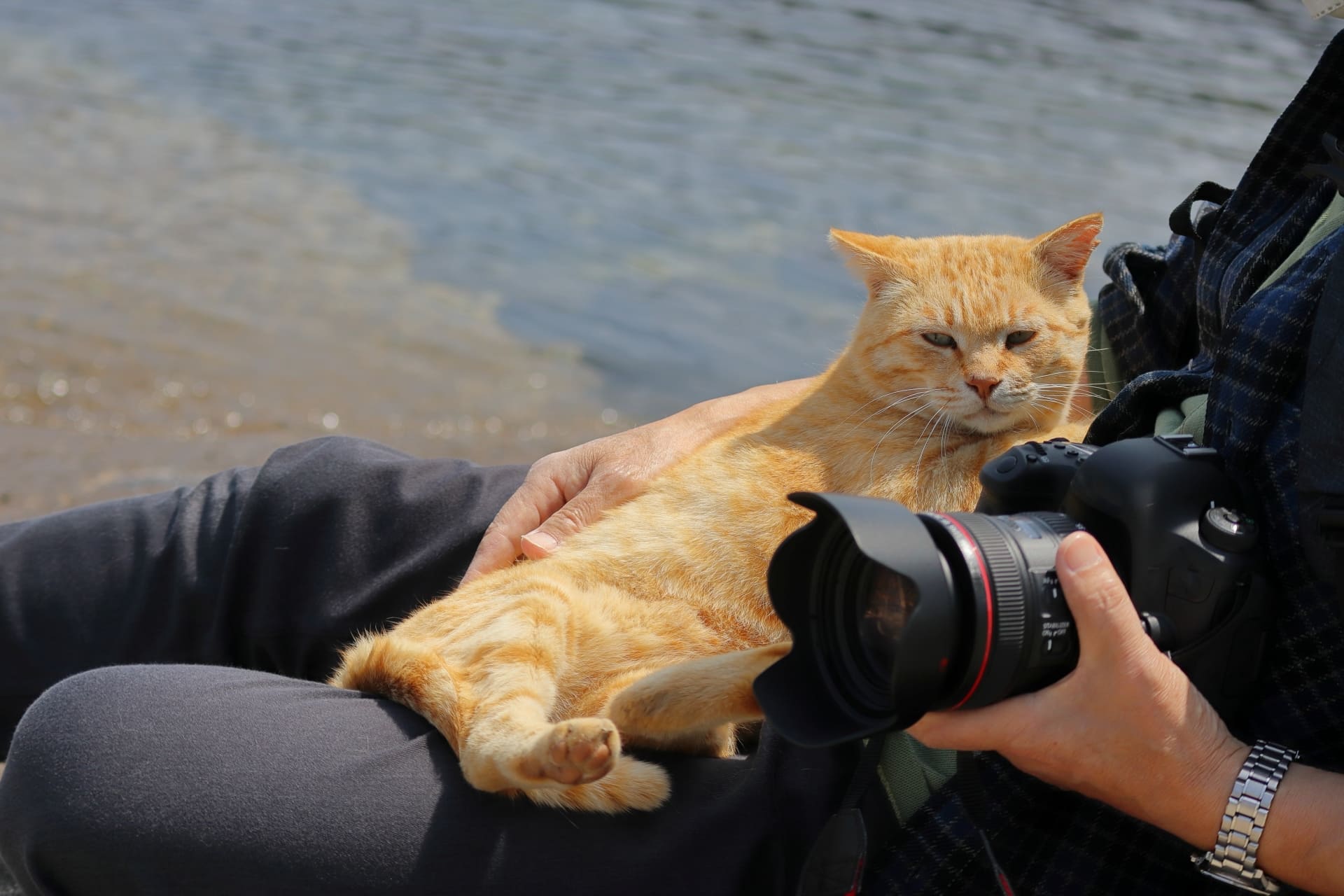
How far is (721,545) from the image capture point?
1880 mm

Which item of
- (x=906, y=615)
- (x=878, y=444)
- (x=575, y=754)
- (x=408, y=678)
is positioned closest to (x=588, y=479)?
(x=878, y=444)

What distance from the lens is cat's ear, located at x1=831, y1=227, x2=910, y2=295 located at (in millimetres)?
2195

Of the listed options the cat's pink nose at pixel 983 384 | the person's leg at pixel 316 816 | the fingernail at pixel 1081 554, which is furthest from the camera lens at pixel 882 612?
the cat's pink nose at pixel 983 384

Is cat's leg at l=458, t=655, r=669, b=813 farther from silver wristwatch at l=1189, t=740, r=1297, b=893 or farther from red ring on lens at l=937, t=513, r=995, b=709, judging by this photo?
silver wristwatch at l=1189, t=740, r=1297, b=893

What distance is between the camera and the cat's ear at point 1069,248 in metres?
2.12

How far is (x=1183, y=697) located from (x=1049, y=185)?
5215mm

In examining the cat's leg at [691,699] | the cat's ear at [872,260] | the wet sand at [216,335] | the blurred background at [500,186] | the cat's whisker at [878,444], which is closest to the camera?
the cat's leg at [691,699]

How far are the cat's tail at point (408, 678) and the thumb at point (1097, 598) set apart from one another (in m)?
0.80

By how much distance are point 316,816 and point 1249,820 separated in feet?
3.43

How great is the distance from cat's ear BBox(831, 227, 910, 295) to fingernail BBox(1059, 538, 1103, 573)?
42.0 inches

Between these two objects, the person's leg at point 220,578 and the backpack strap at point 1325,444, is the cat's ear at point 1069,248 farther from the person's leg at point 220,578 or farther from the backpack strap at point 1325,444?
the person's leg at point 220,578

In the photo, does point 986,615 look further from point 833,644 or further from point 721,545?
point 721,545

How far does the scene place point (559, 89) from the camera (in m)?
7.44

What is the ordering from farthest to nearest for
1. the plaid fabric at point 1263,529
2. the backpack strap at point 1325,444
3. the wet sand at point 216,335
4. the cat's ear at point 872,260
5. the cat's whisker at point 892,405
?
1. the wet sand at point 216,335
2. the cat's ear at point 872,260
3. the cat's whisker at point 892,405
4. the plaid fabric at point 1263,529
5. the backpack strap at point 1325,444
